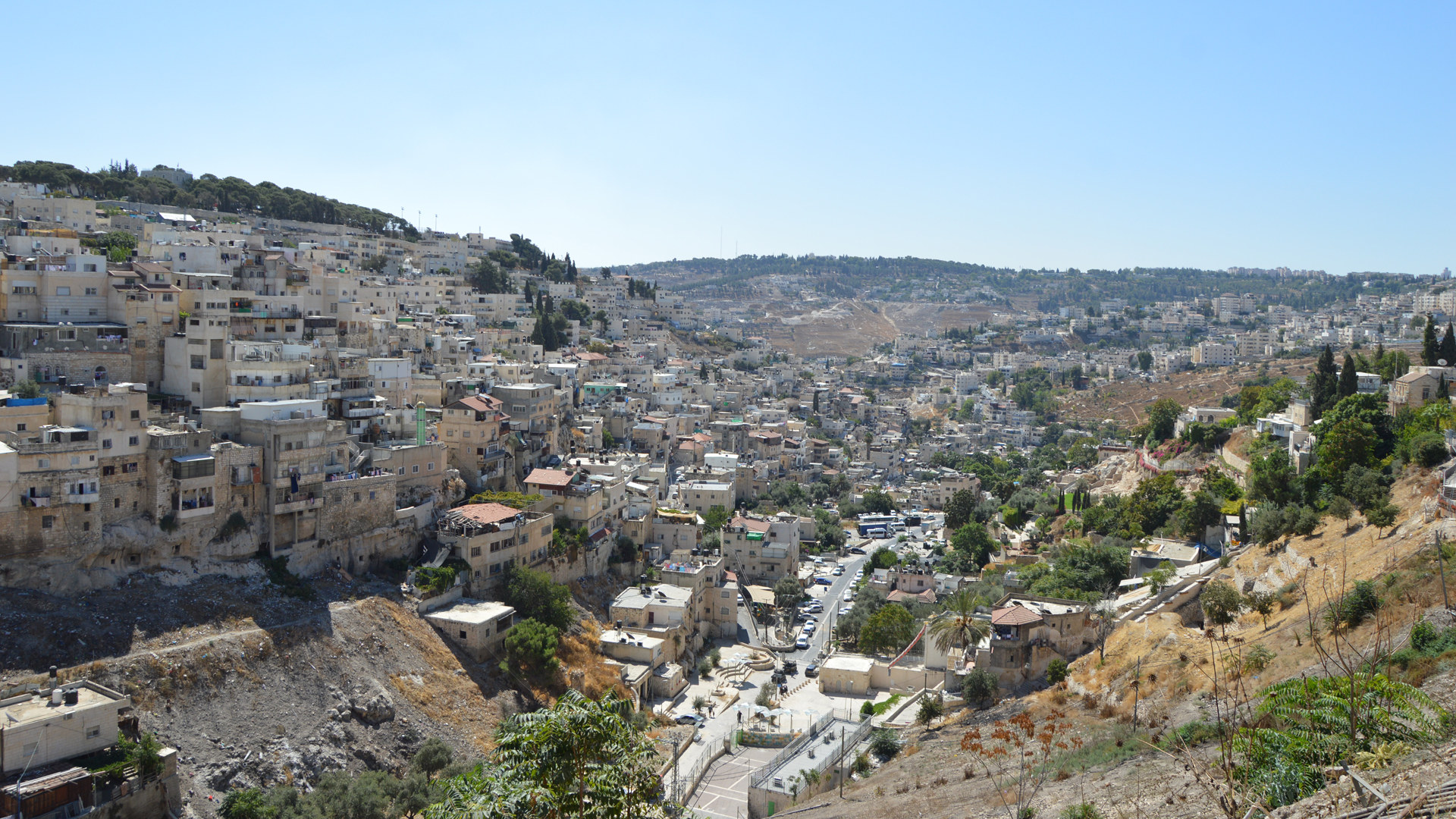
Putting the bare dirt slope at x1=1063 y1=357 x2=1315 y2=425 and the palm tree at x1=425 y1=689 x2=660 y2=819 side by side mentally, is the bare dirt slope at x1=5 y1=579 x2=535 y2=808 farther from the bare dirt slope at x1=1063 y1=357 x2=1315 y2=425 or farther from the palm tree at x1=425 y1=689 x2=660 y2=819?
the bare dirt slope at x1=1063 y1=357 x2=1315 y2=425

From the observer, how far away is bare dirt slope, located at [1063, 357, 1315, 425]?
314 ft

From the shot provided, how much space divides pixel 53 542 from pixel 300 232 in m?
51.4

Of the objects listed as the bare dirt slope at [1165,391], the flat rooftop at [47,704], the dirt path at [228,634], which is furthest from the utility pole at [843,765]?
the bare dirt slope at [1165,391]

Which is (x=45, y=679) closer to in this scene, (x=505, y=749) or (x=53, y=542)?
(x=53, y=542)

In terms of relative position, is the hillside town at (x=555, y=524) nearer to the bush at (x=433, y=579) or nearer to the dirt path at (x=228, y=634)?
the bush at (x=433, y=579)

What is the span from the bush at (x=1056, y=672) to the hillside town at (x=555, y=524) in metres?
0.37

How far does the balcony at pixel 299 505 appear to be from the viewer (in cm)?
2928

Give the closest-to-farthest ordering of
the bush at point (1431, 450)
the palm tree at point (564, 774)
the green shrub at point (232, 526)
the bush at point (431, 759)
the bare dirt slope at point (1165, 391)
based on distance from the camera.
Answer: the palm tree at point (564, 774), the bush at point (431, 759), the green shrub at point (232, 526), the bush at point (1431, 450), the bare dirt slope at point (1165, 391)

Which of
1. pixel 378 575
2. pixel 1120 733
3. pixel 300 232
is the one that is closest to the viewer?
pixel 1120 733

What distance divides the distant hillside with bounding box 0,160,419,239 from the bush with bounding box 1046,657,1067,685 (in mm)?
58293

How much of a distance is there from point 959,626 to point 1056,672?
12.2ft

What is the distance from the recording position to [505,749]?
39.9ft

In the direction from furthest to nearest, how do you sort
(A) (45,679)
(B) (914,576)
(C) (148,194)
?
(C) (148,194) < (B) (914,576) < (A) (45,679)

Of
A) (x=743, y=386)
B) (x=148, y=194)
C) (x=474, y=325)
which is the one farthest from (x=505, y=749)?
(x=743, y=386)
